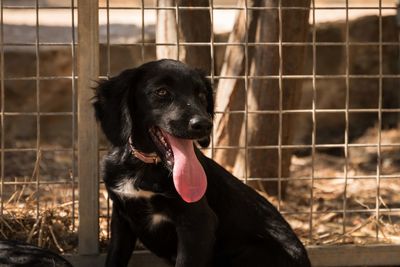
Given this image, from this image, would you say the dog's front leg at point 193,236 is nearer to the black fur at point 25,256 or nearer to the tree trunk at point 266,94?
the black fur at point 25,256

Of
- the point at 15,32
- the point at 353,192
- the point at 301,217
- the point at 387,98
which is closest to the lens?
the point at 301,217

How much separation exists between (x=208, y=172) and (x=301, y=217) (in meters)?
1.85

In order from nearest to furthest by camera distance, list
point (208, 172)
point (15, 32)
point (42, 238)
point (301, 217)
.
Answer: point (208, 172), point (42, 238), point (301, 217), point (15, 32)

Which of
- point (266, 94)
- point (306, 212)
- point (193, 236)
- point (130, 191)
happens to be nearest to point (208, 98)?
point (130, 191)

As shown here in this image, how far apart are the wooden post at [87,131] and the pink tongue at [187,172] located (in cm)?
94

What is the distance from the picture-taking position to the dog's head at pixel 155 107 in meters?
4.57

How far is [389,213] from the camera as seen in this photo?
6324 mm

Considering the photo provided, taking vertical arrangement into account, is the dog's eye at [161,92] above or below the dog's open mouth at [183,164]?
above

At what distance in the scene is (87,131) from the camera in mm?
5461

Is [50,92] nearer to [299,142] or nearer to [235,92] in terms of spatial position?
[299,142]

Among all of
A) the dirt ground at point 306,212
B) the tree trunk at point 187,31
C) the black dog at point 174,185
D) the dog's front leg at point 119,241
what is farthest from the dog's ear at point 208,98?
the tree trunk at point 187,31

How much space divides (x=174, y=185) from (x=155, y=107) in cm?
44

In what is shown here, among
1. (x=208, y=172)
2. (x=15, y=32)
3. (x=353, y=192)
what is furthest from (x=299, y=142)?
(x=208, y=172)

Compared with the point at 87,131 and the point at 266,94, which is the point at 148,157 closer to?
the point at 87,131
